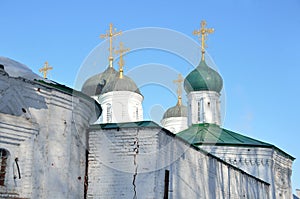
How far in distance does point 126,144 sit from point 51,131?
1.73 metres

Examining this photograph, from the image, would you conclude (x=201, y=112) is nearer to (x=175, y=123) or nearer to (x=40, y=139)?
(x=175, y=123)

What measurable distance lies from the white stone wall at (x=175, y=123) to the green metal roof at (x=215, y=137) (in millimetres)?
5523

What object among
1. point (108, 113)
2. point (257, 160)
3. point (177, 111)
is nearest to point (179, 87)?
point (177, 111)

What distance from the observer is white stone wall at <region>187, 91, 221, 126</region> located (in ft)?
65.7

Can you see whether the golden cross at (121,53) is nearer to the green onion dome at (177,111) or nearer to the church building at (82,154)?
the green onion dome at (177,111)

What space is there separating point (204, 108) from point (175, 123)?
594 centimetres

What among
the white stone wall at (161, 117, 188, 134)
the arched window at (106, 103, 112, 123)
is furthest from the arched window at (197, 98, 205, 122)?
the white stone wall at (161, 117, 188, 134)

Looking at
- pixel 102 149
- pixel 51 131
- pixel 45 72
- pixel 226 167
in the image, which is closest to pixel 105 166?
pixel 102 149

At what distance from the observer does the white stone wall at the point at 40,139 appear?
28.5 feet

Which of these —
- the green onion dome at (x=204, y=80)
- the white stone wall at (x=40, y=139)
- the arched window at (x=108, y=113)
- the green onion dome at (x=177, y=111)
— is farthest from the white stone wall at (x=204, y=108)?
the white stone wall at (x=40, y=139)

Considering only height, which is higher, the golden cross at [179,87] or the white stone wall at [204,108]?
the golden cross at [179,87]

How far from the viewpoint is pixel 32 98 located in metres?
9.09

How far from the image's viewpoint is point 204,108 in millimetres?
20047

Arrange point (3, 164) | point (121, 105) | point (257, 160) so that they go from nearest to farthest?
point (3, 164), point (257, 160), point (121, 105)
